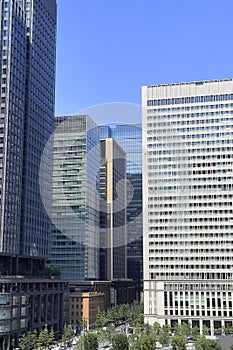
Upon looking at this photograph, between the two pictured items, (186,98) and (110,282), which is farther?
(110,282)

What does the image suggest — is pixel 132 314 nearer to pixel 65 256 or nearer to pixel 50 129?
pixel 65 256

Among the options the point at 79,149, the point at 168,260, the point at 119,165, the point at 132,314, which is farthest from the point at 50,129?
the point at 119,165

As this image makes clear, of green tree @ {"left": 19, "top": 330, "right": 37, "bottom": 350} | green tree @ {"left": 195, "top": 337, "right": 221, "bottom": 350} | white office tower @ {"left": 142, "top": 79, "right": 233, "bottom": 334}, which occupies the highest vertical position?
white office tower @ {"left": 142, "top": 79, "right": 233, "bottom": 334}

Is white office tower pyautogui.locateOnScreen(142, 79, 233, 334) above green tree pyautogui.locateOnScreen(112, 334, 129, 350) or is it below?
above

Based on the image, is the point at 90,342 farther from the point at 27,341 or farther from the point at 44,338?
Result: the point at 27,341

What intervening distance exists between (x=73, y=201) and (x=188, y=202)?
118 ft

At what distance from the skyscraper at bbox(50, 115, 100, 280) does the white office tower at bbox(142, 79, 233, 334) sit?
2188cm

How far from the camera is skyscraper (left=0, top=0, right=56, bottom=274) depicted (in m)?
91.4

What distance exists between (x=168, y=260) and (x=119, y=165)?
243 ft

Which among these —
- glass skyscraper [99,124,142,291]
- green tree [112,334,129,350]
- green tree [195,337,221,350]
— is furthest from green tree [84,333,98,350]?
glass skyscraper [99,124,142,291]

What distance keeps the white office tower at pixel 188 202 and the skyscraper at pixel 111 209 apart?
44.2 metres

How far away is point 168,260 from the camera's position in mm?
120812

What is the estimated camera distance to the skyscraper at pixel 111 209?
167m

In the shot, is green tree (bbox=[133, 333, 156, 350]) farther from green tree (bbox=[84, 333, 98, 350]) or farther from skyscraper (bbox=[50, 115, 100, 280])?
skyscraper (bbox=[50, 115, 100, 280])
